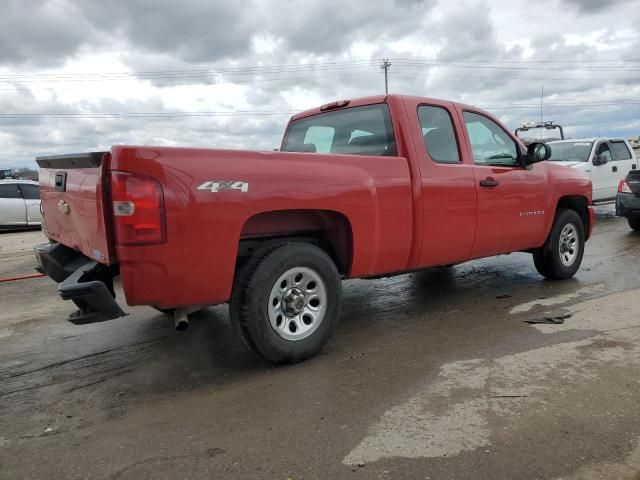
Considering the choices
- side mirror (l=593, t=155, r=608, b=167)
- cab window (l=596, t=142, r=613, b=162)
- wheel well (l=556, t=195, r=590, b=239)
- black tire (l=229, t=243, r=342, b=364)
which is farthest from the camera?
cab window (l=596, t=142, r=613, b=162)

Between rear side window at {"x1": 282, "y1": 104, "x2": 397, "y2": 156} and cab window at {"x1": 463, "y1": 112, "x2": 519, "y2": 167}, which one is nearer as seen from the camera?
rear side window at {"x1": 282, "y1": 104, "x2": 397, "y2": 156}

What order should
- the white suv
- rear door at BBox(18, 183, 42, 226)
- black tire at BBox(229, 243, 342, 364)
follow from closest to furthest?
black tire at BBox(229, 243, 342, 364), the white suv, rear door at BBox(18, 183, 42, 226)

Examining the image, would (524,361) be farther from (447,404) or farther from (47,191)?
(47,191)

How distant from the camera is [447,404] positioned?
10.5 ft

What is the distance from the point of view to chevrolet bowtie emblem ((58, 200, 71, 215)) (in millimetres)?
Answer: 3898

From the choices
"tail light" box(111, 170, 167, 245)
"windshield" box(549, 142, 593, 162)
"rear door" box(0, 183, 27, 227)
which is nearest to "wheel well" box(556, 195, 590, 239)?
"tail light" box(111, 170, 167, 245)

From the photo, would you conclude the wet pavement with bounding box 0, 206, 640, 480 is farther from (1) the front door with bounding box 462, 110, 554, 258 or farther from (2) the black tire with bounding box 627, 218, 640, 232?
(2) the black tire with bounding box 627, 218, 640, 232

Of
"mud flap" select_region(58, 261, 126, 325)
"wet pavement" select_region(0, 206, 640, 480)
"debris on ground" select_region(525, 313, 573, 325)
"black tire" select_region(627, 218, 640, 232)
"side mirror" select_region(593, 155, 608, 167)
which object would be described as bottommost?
"wet pavement" select_region(0, 206, 640, 480)

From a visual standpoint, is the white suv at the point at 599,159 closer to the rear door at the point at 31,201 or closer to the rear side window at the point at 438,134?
the rear side window at the point at 438,134

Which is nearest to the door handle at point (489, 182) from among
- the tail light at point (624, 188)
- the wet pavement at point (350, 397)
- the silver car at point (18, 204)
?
the wet pavement at point (350, 397)

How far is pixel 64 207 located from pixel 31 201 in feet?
36.7

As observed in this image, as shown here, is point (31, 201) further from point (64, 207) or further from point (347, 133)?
point (347, 133)

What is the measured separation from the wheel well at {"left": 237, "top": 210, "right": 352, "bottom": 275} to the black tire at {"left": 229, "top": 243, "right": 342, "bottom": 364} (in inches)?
6.6

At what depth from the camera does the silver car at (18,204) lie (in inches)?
527
